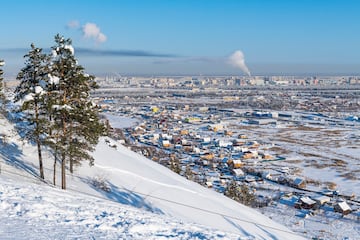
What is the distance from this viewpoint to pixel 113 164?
712 inches

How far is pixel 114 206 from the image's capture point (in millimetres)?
8172

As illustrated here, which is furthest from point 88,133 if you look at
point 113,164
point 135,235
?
point 113,164

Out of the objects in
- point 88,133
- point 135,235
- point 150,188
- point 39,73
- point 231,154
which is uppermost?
point 39,73

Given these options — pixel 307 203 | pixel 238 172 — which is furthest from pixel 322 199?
pixel 238 172

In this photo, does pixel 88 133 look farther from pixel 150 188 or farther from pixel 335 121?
pixel 335 121

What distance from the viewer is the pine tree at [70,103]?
36.0 ft

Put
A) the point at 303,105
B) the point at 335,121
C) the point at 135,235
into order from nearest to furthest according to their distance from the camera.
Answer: the point at 135,235 < the point at 335,121 < the point at 303,105

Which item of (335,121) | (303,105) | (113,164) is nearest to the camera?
(113,164)

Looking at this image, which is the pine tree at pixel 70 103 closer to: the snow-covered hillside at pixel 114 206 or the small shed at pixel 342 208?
the snow-covered hillside at pixel 114 206

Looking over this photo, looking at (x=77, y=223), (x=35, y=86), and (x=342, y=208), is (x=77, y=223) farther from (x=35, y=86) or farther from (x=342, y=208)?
(x=342, y=208)

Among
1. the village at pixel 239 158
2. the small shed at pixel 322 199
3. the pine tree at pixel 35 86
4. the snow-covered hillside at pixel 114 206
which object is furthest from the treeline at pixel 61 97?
the small shed at pixel 322 199

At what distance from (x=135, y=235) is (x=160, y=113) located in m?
87.9

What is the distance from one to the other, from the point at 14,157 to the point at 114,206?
7787mm

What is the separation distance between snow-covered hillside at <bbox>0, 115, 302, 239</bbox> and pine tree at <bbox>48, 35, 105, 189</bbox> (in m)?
1.38
